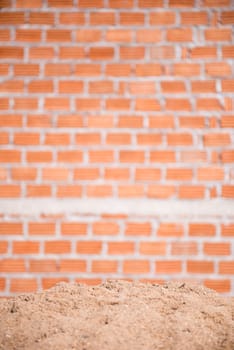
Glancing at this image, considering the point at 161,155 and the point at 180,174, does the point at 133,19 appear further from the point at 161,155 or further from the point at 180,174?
the point at 180,174

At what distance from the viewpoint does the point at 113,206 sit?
2221mm

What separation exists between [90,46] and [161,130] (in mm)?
783

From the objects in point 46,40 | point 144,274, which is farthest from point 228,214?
point 46,40

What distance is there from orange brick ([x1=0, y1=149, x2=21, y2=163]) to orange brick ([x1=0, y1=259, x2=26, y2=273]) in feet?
2.22

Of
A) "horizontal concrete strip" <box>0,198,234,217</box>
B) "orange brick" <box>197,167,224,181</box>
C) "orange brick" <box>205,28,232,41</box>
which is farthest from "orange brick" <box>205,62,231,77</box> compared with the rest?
"horizontal concrete strip" <box>0,198,234,217</box>

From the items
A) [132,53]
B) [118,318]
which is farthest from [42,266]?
[132,53]

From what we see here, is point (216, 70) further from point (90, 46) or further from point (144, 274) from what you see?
point (144, 274)

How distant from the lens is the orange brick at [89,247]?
2.21 metres

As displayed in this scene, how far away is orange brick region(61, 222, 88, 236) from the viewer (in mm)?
2213

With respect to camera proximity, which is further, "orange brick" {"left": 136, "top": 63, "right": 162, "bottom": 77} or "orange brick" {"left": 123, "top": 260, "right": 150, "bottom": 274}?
"orange brick" {"left": 136, "top": 63, "right": 162, "bottom": 77}

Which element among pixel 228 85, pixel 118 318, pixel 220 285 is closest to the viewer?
pixel 118 318

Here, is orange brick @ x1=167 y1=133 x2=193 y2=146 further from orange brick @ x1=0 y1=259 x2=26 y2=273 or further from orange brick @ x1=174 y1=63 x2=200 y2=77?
orange brick @ x1=0 y1=259 x2=26 y2=273

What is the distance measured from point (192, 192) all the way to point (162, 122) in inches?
20.5

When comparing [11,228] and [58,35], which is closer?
[11,228]
